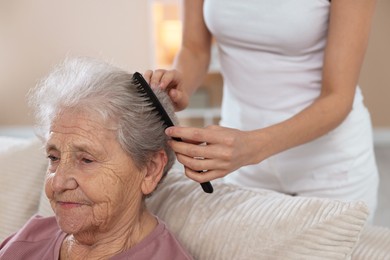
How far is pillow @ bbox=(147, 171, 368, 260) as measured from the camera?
129cm

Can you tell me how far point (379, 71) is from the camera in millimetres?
4426

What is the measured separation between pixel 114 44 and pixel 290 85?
3.18 m

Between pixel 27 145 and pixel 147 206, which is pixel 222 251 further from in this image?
pixel 27 145

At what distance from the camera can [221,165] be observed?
125 centimetres

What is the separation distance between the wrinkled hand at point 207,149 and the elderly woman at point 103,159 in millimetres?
114

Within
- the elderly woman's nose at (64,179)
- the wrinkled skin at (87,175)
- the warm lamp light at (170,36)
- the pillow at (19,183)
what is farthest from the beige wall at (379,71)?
the elderly woman's nose at (64,179)

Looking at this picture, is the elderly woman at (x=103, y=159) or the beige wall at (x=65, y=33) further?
the beige wall at (x=65, y=33)

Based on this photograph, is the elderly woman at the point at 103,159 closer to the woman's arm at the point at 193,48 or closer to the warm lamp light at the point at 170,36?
the woman's arm at the point at 193,48

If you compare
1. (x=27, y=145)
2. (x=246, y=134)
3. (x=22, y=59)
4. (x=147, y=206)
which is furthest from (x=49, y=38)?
(x=246, y=134)

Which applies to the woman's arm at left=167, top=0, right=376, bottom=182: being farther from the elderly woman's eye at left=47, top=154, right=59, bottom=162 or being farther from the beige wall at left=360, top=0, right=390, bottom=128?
the beige wall at left=360, top=0, right=390, bottom=128

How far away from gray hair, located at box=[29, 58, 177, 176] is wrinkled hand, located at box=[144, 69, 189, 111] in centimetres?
5

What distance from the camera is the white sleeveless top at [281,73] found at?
1549 millimetres

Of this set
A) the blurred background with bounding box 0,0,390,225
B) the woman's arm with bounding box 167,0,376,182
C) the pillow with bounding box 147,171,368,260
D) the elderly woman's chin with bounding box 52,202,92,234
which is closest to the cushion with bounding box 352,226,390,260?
the pillow with bounding box 147,171,368,260

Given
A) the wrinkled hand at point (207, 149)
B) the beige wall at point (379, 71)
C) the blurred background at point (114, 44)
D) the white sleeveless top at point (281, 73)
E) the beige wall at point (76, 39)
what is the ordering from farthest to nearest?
the beige wall at point (76, 39)
the blurred background at point (114, 44)
the beige wall at point (379, 71)
the white sleeveless top at point (281, 73)
the wrinkled hand at point (207, 149)
